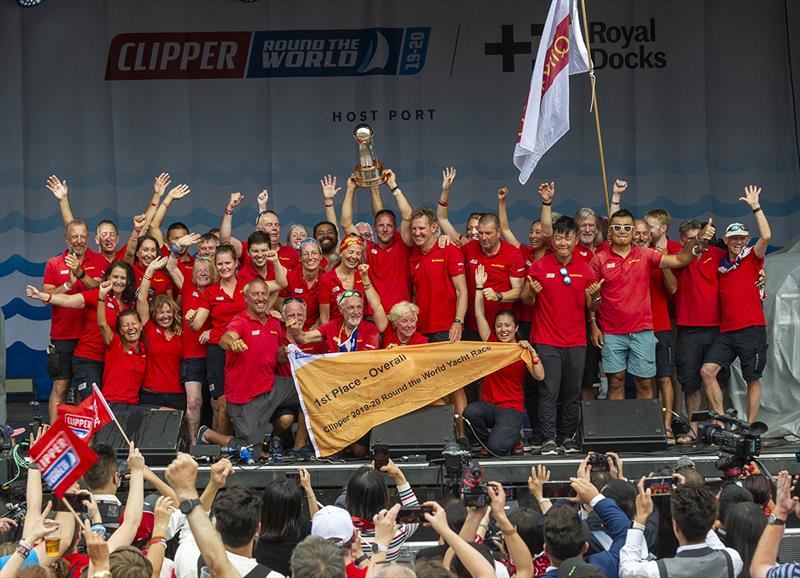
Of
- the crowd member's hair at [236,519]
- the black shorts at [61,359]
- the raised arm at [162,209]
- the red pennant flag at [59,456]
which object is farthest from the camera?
the raised arm at [162,209]

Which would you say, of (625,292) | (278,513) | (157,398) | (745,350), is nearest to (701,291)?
(745,350)

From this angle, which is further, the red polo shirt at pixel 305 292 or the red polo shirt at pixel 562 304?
the red polo shirt at pixel 305 292

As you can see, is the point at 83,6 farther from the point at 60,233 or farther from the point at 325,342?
the point at 325,342

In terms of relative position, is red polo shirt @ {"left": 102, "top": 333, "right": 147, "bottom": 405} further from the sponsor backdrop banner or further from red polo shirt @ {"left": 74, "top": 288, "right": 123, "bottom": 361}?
the sponsor backdrop banner

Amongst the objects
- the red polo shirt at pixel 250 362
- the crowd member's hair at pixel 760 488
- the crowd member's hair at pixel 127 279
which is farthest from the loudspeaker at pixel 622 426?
the crowd member's hair at pixel 127 279

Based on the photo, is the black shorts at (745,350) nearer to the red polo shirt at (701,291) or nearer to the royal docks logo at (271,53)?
the red polo shirt at (701,291)

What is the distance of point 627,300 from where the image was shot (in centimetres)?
1002

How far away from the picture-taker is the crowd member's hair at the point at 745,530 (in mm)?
5645

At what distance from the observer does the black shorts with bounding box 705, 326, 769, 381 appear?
10102 millimetres

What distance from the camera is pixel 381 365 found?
9805 mm

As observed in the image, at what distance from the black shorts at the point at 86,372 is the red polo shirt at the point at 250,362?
131cm

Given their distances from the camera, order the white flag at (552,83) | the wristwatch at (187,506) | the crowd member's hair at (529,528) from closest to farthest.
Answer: the wristwatch at (187,506)
the crowd member's hair at (529,528)
the white flag at (552,83)

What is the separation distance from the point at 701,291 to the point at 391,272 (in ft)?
8.79

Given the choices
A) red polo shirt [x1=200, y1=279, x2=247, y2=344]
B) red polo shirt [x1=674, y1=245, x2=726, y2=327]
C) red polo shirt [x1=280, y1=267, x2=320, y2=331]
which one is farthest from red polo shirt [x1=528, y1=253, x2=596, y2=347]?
red polo shirt [x1=200, y1=279, x2=247, y2=344]
